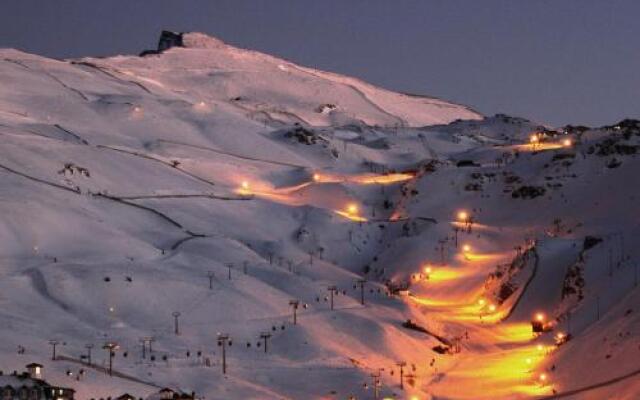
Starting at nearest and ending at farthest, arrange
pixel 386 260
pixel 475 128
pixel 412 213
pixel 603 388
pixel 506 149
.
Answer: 1. pixel 603 388
2. pixel 386 260
3. pixel 412 213
4. pixel 506 149
5. pixel 475 128

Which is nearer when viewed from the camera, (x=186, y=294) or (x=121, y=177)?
(x=186, y=294)

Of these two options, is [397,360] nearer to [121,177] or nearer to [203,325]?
[203,325]

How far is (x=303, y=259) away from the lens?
86.8m

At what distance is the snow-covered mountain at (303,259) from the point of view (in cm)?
5788

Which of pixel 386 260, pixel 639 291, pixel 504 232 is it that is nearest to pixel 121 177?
pixel 386 260

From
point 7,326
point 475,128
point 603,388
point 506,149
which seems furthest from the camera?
point 475,128

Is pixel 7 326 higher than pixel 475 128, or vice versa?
pixel 475 128

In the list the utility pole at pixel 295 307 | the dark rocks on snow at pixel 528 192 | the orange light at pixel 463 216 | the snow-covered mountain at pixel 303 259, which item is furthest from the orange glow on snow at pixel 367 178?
the utility pole at pixel 295 307

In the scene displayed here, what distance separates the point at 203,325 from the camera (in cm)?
6334

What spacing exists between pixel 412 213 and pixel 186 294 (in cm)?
4319

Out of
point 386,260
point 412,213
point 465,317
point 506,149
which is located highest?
point 506,149

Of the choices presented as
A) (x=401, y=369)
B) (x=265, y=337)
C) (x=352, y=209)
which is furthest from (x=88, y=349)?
(x=352, y=209)

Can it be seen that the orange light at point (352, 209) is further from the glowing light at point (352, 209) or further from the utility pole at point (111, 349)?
the utility pole at point (111, 349)

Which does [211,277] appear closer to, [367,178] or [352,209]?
[352,209]
